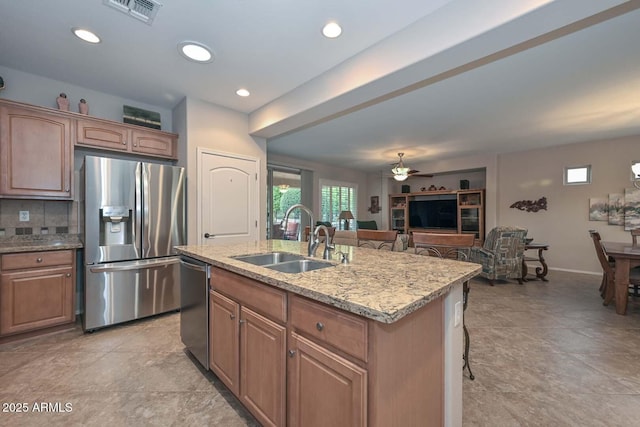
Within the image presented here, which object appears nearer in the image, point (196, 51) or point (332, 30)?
point (332, 30)

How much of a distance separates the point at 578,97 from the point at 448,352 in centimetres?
368

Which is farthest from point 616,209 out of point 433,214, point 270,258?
point 270,258

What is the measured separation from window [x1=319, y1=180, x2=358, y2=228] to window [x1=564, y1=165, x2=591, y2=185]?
4862 millimetres

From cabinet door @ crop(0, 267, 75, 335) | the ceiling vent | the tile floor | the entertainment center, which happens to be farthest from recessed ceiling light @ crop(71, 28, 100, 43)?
the entertainment center

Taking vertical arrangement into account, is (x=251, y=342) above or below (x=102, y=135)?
below

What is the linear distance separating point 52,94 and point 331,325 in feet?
12.7

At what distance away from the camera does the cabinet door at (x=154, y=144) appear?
3.14m

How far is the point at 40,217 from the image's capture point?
113 inches

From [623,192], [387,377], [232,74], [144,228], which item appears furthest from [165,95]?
[623,192]

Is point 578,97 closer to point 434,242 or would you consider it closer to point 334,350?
point 434,242

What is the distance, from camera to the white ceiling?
176 cm

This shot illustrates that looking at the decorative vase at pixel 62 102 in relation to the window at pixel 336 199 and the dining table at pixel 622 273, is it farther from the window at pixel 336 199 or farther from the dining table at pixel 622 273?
the dining table at pixel 622 273

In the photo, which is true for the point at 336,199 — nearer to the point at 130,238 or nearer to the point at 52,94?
the point at 130,238

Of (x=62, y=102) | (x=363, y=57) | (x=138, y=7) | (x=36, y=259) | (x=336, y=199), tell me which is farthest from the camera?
(x=336, y=199)
